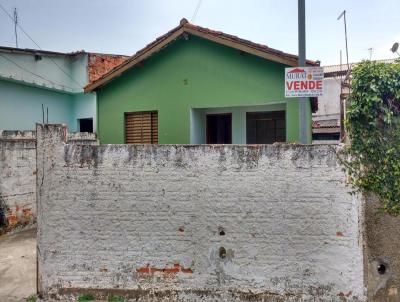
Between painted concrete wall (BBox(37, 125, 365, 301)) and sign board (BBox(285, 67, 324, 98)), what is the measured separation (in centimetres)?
172

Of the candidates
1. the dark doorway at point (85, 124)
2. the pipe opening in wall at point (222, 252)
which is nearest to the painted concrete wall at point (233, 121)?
the pipe opening in wall at point (222, 252)

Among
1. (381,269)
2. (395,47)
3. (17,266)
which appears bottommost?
(17,266)

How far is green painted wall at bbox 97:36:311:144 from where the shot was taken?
305 inches

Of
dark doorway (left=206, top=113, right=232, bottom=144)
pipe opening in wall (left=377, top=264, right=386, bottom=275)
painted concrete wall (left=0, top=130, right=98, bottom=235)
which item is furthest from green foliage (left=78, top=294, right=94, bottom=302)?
dark doorway (left=206, top=113, right=232, bottom=144)

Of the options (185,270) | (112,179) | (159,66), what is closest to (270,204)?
(185,270)

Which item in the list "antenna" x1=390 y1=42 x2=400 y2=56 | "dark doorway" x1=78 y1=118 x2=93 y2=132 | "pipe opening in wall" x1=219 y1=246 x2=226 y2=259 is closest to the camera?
"pipe opening in wall" x1=219 y1=246 x2=226 y2=259

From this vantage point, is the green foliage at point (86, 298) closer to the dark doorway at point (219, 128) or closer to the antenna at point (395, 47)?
the dark doorway at point (219, 128)

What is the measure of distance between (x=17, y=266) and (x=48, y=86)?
33.2 feet

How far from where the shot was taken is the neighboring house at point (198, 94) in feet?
25.3

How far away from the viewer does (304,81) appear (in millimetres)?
6105

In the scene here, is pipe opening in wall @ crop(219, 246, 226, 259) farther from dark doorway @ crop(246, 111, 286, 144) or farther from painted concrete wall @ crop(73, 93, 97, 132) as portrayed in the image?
painted concrete wall @ crop(73, 93, 97, 132)

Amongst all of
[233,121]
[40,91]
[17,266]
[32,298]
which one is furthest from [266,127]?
[40,91]

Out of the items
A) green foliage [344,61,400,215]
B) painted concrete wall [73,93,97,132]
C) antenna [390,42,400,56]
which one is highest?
painted concrete wall [73,93,97,132]

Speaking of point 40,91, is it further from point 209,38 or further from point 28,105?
point 209,38
